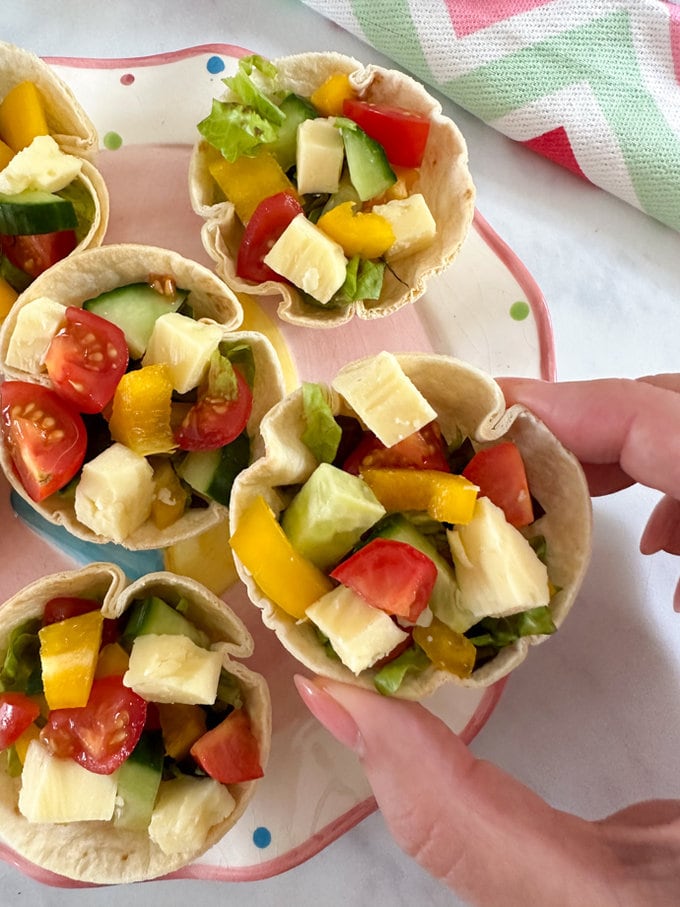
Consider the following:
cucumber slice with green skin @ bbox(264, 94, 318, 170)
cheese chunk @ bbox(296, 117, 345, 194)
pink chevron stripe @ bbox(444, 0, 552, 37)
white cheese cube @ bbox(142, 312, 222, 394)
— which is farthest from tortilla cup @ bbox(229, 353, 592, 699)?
pink chevron stripe @ bbox(444, 0, 552, 37)

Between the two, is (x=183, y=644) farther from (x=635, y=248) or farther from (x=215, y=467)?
(x=635, y=248)

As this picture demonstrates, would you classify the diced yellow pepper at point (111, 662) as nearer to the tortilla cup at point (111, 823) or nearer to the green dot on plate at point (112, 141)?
the tortilla cup at point (111, 823)

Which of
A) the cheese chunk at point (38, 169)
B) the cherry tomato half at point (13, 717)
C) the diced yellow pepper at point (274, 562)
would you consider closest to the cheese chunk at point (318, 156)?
the cheese chunk at point (38, 169)

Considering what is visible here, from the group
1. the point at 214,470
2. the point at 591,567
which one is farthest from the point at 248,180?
the point at 591,567

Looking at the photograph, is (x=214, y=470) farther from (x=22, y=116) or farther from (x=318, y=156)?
(x=22, y=116)

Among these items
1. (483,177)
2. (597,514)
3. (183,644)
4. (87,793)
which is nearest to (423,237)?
(483,177)

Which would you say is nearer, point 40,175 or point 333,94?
point 40,175
